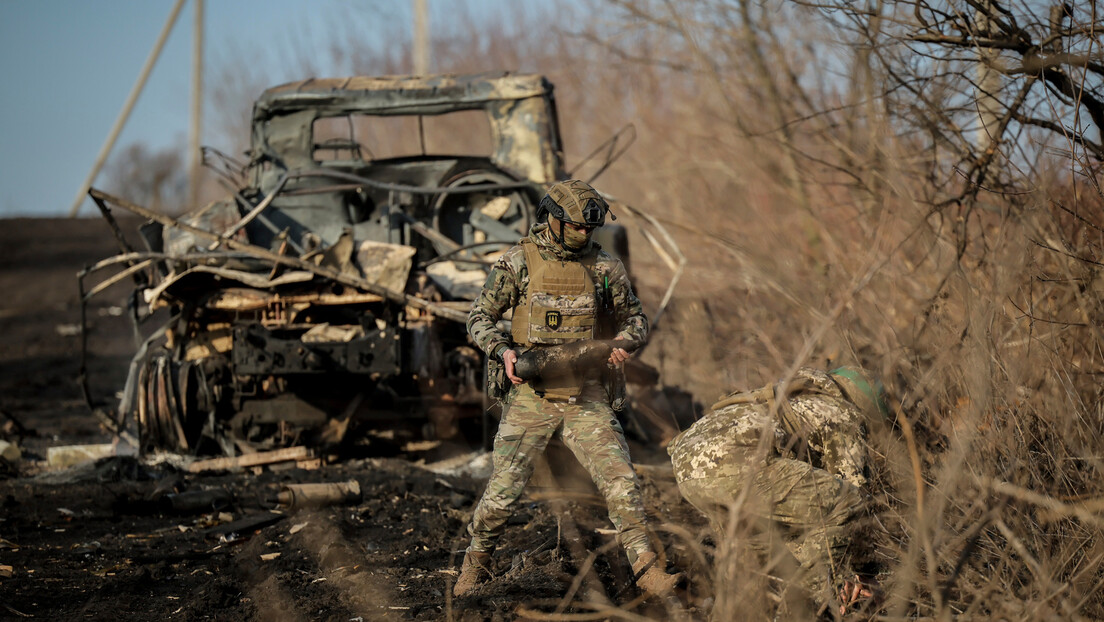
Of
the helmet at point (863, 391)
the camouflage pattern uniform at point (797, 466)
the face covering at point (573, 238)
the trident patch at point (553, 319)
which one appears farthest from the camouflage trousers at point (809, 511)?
the face covering at point (573, 238)

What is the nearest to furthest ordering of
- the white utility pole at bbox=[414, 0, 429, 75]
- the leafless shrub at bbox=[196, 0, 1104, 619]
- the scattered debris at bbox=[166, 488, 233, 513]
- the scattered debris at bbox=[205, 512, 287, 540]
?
the leafless shrub at bbox=[196, 0, 1104, 619], the scattered debris at bbox=[205, 512, 287, 540], the scattered debris at bbox=[166, 488, 233, 513], the white utility pole at bbox=[414, 0, 429, 75]

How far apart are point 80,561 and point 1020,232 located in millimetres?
4395

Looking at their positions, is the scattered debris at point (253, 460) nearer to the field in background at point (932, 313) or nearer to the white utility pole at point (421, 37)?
the field in background at point (932, 313)

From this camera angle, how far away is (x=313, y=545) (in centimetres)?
497

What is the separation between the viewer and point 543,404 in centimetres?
418

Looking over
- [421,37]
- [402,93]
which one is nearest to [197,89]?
[421,37]

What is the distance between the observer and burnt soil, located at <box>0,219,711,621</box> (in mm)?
3977

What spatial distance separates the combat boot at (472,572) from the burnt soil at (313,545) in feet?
0.23

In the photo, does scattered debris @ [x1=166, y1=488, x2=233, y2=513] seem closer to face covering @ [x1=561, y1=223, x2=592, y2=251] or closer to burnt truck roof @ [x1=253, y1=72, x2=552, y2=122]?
face covering @ [x1=561, y1=223, x2=592, y2=251]

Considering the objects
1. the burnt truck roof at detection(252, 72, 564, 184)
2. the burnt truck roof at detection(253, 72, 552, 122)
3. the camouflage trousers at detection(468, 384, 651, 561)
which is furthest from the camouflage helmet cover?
the burnt truck roof at detection(253, 72, 552, 122)

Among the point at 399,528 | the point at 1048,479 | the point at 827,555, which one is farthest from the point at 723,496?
the point at 399,528

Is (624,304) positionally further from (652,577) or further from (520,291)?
(652,577)

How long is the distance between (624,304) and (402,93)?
4.17 metres

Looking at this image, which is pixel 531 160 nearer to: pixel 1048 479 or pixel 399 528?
pixel 399 528
